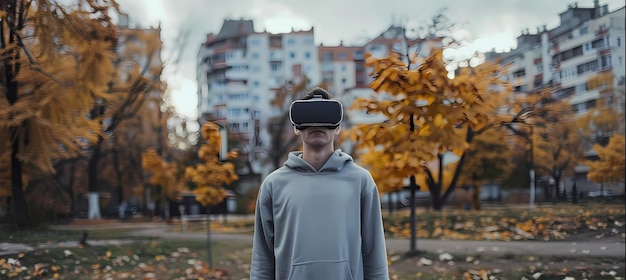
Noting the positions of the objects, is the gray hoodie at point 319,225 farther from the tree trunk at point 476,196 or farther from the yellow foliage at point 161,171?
the tree trunk at point 476,196


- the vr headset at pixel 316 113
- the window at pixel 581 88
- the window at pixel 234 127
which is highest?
the window at pixel 581 88

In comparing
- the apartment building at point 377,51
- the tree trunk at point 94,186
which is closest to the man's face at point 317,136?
the apartment building at point 377,51

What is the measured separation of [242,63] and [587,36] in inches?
281

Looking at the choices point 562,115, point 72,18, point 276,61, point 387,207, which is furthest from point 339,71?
point 72,18

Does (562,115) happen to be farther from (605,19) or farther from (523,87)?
(605,19)

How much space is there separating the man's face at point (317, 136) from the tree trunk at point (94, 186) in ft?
19.8

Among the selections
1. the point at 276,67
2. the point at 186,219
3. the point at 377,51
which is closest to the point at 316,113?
the point at 377,51

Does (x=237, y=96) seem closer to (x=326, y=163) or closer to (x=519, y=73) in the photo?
(x=519, y=73)

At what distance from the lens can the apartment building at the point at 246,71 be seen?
39.4ft

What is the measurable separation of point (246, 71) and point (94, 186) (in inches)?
206

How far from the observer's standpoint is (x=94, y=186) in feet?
27.0

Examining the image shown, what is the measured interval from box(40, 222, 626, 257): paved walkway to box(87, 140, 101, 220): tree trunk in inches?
8.6

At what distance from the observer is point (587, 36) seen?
9055mm

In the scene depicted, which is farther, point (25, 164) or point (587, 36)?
point (587, 36)
